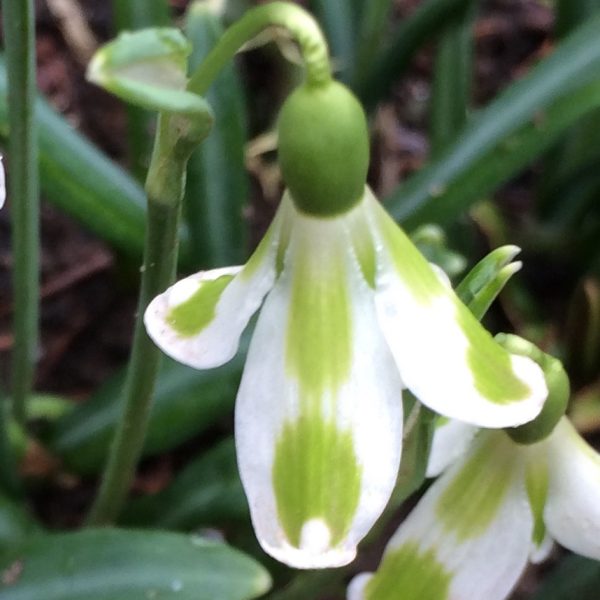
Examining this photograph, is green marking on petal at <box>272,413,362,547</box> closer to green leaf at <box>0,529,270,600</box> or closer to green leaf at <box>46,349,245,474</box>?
green leaf at <box>0,529,270,600</box>

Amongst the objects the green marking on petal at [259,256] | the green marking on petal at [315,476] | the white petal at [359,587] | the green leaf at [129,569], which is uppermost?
the green marking on petal at [259,256]

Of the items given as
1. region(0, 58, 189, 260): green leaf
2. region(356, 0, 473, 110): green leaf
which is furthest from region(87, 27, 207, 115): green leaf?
region(356, 0, 473, 110): green leaf

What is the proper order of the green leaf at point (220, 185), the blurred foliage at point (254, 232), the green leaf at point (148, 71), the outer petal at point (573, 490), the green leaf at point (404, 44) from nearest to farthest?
the green leaf at point (148, 71), the outer petal at point (573, 490), the blurred foliage at point (254, 232), the green leaf at point (220, 185), the green leaf at point (404, 44)

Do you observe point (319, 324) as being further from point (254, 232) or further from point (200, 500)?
point (254, 232)

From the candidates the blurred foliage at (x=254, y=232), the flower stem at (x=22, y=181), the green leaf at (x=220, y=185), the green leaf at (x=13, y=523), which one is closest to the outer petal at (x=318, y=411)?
the blurred foliage at (x=254, y=232)

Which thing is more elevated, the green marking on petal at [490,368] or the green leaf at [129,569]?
the green marking on petal at [490,368]

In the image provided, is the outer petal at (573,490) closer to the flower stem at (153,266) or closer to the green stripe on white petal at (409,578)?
the green stripe on white petal at (409,578)

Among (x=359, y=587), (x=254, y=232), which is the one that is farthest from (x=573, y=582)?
(x=254, y=232)
